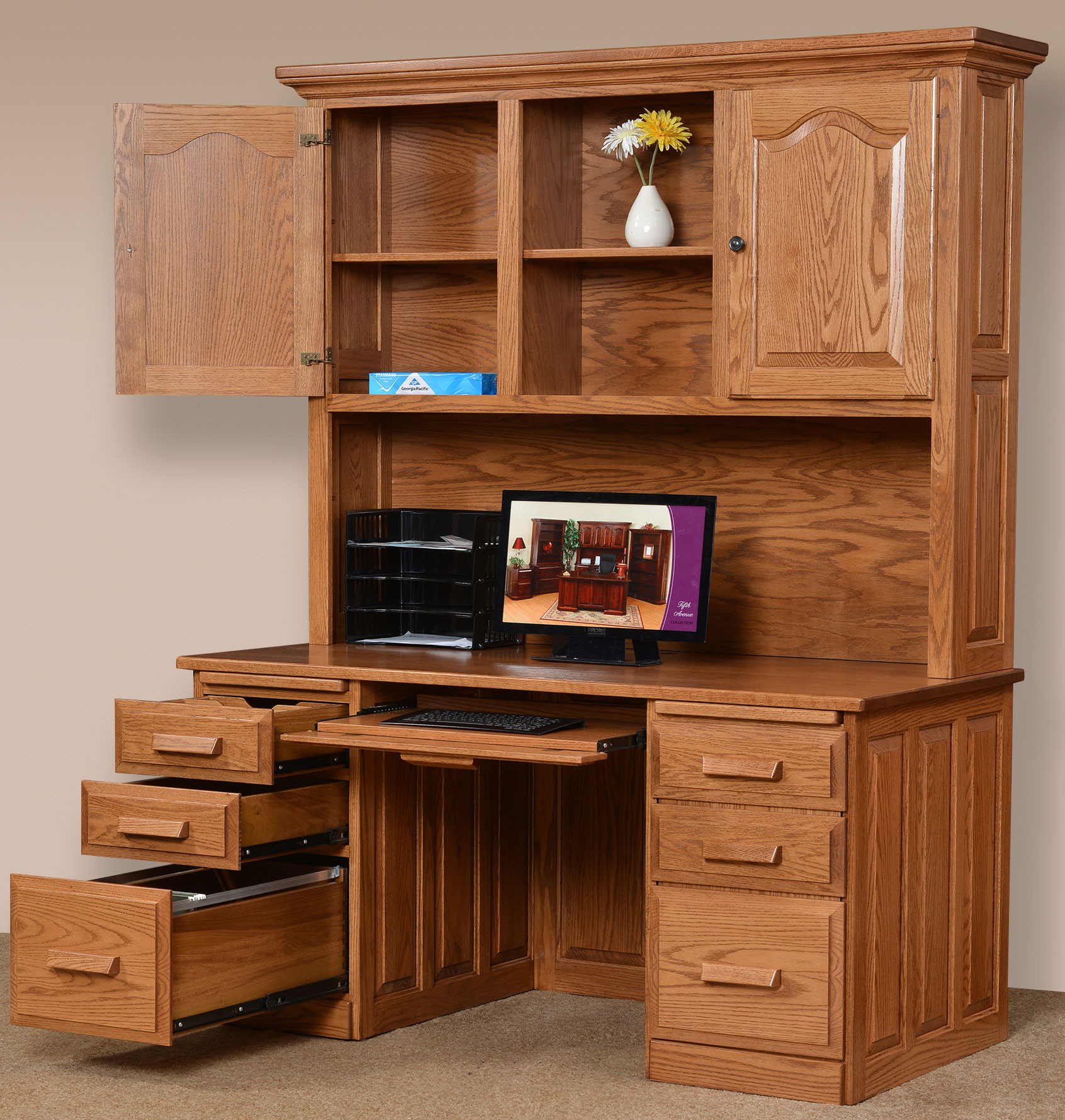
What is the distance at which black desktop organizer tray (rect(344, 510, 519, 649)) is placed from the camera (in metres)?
3.74

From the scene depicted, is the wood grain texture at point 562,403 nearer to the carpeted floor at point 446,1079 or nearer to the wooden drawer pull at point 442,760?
the wooden drawer pull at point 442,760

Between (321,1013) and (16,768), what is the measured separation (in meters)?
1.34

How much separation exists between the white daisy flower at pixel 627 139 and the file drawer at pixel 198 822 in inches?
58.9

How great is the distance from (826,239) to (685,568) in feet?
2.34

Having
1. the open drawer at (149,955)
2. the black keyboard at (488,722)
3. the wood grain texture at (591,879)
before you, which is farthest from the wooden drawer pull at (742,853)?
the open drawer at (149,955)

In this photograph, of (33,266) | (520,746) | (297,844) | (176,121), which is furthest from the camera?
(33,266)

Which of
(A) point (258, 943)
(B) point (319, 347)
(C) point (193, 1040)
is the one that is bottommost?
(C) point (193, 1040)

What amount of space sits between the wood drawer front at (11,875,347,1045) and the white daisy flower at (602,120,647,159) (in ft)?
5.66

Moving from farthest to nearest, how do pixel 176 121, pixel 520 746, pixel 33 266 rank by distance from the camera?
pixel 33 266
pixel 176 121
pixel 520 746

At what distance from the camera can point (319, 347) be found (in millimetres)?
3715

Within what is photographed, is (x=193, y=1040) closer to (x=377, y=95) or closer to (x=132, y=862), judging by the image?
(x=132, y=862)

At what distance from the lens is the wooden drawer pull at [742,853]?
3.02 metres

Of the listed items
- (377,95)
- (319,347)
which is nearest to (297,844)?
(319,347)

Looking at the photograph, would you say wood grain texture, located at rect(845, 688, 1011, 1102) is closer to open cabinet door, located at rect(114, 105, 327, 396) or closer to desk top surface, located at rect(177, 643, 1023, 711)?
desk top surface, located at rect(177, 643, 1023, 711)
